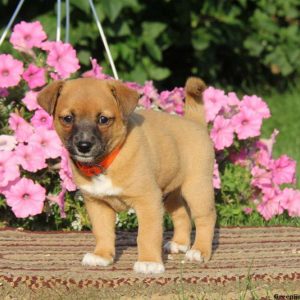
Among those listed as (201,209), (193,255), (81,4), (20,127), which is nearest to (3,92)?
(20,127)

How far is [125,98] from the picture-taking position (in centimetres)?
404

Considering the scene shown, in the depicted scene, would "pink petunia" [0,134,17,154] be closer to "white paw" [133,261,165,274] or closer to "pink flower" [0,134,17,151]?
"pink flower" [0,134,17,151]

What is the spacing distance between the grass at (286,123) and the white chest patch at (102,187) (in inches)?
115

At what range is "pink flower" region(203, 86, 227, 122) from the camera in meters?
5.73

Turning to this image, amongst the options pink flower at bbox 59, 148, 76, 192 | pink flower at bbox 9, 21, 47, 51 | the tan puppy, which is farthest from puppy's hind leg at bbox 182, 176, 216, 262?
pink flower at bbox 9, 21, 47, 51

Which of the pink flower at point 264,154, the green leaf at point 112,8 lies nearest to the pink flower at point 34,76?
the pink flower at point 264,154

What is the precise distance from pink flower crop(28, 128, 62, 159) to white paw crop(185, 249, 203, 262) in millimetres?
1198

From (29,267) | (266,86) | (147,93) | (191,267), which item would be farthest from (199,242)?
(266,86)

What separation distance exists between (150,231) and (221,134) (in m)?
1.69

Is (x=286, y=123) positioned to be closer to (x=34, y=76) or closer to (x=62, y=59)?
A: (x=62, y=59)

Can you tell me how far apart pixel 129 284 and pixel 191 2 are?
591cm

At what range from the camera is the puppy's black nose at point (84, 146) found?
3.91 m

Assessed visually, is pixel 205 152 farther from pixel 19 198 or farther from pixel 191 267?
pixel 19 198

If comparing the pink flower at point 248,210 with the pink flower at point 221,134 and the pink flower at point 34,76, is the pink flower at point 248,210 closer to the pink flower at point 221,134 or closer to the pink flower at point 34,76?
the pink flower at point 221,134
